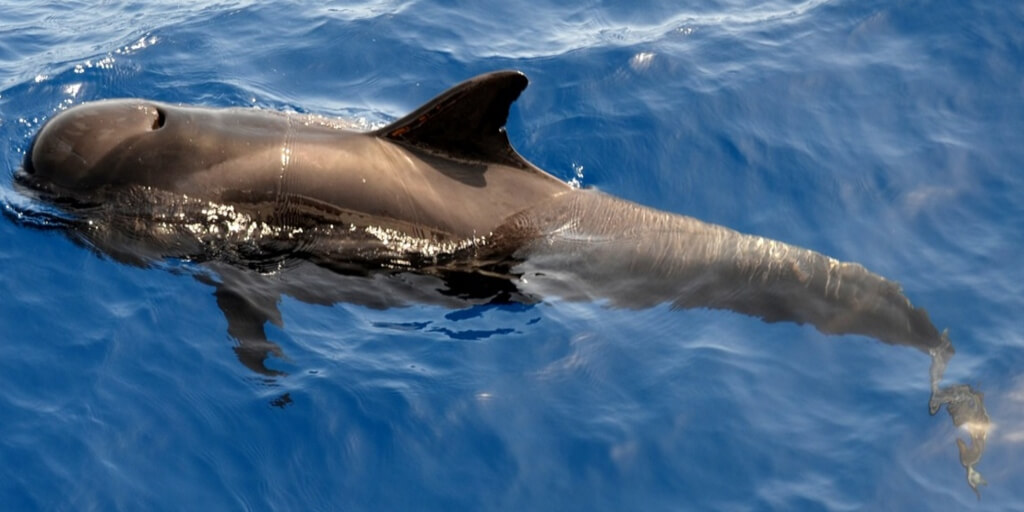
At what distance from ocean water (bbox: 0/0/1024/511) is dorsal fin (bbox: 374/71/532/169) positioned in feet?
4.34

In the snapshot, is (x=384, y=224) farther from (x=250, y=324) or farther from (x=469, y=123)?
(x=250, y=324)

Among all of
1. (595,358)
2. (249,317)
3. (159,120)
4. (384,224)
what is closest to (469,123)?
(384,224)

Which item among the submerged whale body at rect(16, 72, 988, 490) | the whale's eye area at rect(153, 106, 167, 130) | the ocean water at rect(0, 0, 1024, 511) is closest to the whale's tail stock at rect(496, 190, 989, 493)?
the submerged whale body at rect(16, 72, 988, 490)

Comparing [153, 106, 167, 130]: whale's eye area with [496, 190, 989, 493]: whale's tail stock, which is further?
[496, 190, 989, 493]: whale's tail stock

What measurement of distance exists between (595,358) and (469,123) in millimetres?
2174

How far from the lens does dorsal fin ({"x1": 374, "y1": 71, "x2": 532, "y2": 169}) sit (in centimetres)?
841

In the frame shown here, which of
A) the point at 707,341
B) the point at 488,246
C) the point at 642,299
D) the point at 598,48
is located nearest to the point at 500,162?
the point at 488,246

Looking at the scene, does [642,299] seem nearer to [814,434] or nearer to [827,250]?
[814,434]

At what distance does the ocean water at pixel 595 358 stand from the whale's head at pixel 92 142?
69 centimetres

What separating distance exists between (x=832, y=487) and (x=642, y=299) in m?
2.13

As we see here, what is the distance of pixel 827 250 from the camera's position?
1066cm

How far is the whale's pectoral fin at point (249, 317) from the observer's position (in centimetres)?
864

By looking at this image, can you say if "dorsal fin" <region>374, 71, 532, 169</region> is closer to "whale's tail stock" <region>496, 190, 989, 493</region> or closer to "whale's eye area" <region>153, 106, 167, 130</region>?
"whale's tail stock" <region>496, 190, 989, 493</region>

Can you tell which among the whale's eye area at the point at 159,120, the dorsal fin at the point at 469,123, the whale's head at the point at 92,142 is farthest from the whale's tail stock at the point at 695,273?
the whale's head at the point at 92,142
